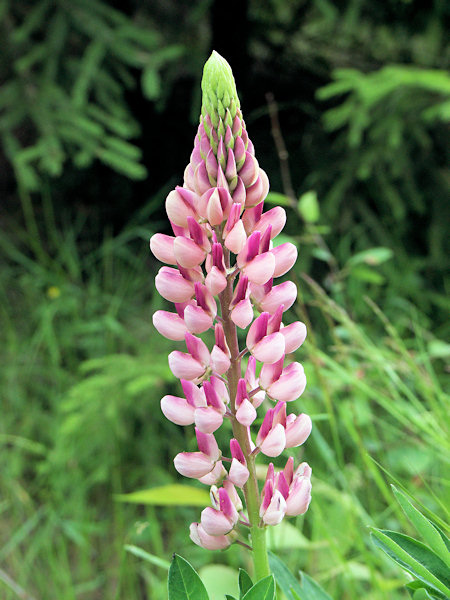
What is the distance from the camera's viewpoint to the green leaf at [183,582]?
662 mm

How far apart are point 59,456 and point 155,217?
170cm

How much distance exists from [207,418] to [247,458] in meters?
0.08

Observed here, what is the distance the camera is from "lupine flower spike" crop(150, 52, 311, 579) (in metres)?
0.75

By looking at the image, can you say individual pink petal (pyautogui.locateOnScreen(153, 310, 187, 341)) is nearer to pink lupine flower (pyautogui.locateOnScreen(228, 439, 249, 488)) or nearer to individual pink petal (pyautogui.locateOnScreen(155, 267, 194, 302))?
individual pink petal (pyautogui.locateOnScreen(155, 267, 194, 302))

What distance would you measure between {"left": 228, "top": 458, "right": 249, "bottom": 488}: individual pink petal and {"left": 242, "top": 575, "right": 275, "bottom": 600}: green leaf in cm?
12

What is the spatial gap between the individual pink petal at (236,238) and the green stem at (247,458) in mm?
→ 51

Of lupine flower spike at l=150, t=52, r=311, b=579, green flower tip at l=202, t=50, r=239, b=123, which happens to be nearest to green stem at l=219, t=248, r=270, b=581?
lupine flower spike at l=150, t=52, r=311, b=579

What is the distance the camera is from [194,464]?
769 millimetres

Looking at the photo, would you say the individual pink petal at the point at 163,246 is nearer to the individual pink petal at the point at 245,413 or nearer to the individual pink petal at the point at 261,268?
the individual pink petal at the point at 261,268

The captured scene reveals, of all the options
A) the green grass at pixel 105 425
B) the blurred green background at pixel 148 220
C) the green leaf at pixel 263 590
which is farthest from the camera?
the blurred green background at pixel 148 220

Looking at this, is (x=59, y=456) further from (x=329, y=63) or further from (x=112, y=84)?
(x=329, y=63)

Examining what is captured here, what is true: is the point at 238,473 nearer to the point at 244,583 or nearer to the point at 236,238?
the point at 244,583

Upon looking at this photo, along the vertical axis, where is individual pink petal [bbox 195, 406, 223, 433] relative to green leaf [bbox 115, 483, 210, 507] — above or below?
above

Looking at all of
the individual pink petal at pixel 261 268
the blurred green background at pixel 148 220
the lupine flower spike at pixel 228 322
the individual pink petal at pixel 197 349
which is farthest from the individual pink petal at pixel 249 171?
the blurred green background at pixel 148 220
